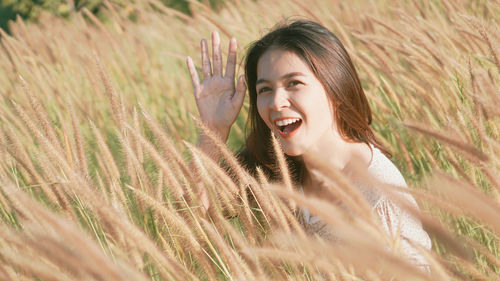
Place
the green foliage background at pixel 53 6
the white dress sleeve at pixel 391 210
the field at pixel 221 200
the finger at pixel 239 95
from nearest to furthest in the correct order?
1. the field at pixel 221 200
2. the white dress sleeve at pixel 391 210
3. the finger at pixel 239 95
4. the green foliage background at pixel 53 6

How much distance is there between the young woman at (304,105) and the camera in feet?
5.68

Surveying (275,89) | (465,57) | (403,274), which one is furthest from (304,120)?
(403,274)

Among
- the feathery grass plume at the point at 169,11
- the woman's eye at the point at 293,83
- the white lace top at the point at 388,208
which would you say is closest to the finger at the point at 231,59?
the woman's eye at the point at 293,83

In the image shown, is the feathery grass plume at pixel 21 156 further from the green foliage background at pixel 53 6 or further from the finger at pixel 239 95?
the green foliage background at pixel 53 6

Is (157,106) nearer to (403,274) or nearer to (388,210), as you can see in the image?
(388,210)

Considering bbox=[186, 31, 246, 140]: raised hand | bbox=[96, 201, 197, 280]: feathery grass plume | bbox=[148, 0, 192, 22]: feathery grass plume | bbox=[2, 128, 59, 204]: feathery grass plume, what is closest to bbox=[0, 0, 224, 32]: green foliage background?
bbox=[148, 0, 192, 22]: feathery grass plume

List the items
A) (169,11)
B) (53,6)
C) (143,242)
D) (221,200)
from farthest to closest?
(53,6), (169,11), (221,200), (143,242)

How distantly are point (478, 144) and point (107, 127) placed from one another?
227 centimetres

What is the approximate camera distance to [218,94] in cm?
212

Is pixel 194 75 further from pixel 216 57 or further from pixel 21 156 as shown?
pixel 21 156

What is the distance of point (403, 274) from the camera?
57 centimetres

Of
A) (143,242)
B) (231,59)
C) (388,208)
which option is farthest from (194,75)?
(143,242)

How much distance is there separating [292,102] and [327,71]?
246 millimetres

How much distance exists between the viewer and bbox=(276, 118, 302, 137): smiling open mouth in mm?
1738
